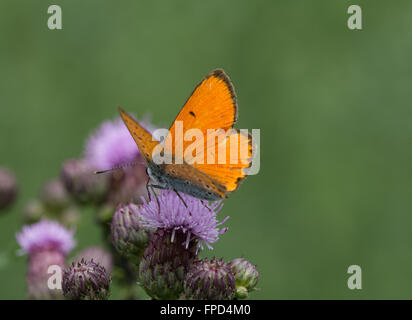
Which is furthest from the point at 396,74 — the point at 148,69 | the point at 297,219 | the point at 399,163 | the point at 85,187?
the point at 85,187

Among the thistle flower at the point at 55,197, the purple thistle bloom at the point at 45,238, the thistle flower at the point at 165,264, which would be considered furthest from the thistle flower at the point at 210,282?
the thistle flower at the point at 55,197

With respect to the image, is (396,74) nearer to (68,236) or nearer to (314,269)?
(314,269)

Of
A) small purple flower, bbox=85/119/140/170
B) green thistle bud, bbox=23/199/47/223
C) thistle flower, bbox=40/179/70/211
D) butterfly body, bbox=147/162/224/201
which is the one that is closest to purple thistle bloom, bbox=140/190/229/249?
butterfly body, bbox=147/162/224/201

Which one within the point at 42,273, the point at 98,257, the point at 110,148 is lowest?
the point at 42,273

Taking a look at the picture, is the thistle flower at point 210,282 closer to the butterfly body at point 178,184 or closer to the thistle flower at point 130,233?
the butterfly body at point 178,184

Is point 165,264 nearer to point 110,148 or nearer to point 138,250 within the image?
point 138,250

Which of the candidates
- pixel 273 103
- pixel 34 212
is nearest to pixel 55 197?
pixel 34 212

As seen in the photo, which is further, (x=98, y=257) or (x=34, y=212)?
(x=34, y=212)
